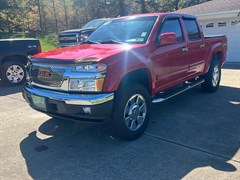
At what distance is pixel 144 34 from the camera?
16.1 feet

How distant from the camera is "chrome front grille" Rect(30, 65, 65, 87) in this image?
405cm

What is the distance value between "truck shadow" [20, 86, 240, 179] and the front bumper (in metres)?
0.54

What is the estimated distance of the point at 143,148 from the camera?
4094mm

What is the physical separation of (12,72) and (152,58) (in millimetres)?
5855

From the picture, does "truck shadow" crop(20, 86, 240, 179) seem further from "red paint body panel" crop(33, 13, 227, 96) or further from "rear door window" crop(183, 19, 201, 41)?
"rear door window" crop(183, 19, 201, 41)

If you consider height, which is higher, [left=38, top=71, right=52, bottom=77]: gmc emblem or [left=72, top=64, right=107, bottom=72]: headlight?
[left=72, top=64, right=107, bottom=72]: headlight

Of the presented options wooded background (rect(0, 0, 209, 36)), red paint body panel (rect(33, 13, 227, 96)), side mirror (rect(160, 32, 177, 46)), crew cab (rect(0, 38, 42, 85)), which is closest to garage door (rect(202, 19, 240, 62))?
red paint body panel (rect(33, 13, 227, 96))

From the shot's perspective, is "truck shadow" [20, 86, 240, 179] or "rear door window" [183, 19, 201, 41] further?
"rear door window" [183, 19, 201, 41]

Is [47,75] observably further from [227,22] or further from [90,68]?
[227,22]

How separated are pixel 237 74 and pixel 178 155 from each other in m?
7.51

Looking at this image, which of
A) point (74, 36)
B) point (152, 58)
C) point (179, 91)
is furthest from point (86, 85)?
point (74, 36)

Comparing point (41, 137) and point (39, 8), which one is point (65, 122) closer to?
point (41, 137)

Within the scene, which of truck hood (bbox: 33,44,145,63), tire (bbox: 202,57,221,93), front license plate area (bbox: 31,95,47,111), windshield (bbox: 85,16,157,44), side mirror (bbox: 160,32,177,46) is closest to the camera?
truck hood (bbox: 33,44,145,63)

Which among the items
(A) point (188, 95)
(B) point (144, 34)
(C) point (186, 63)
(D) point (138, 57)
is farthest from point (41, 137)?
(A) point (188, 95)
